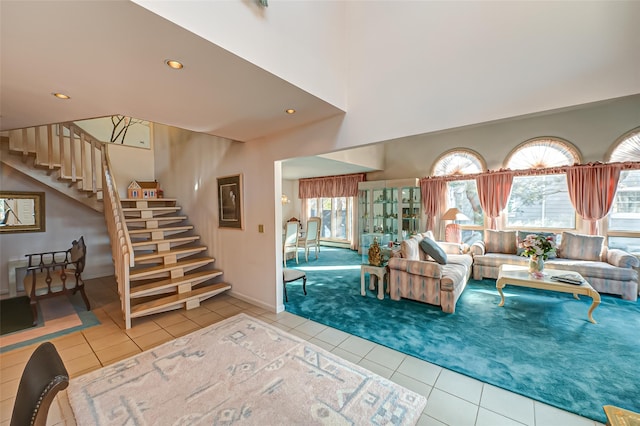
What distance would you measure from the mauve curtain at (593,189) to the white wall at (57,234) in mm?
9067

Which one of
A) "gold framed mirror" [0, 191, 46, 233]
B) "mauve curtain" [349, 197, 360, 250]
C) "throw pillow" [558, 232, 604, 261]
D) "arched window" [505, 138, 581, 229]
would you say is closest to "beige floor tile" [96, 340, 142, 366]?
"gold framed mirror" [0, 191, 46, 233]

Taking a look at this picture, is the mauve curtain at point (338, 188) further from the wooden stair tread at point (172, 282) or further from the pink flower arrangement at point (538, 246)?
the wooden stair tread at point (172, 282)

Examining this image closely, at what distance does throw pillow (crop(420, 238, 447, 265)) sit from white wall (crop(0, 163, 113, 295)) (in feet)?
20.5

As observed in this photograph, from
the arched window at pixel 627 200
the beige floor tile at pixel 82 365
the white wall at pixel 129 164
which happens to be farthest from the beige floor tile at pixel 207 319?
the arched window at pixel 627 200

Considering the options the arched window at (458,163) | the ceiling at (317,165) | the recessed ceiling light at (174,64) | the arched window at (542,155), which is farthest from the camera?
the arched window at (458,163)

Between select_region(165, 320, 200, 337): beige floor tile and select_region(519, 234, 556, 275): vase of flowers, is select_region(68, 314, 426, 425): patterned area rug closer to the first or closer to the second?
select_region(165, 320, 200, 337): beige floor tile

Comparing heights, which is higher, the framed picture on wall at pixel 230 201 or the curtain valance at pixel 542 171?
the curtain valance at pixel 542 171

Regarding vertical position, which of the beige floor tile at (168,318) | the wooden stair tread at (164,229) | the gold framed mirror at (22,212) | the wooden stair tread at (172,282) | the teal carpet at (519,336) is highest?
the gold framed mirror at (22,212)

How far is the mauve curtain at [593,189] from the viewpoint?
13.6 feet

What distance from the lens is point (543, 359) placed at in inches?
91.3

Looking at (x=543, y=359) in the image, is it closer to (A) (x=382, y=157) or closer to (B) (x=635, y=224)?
(B) (x=635, y=224)

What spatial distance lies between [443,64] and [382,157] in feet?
16.3

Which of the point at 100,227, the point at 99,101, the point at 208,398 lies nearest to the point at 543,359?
the point at 208,398

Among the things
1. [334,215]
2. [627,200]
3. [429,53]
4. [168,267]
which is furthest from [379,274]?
[334,215]
